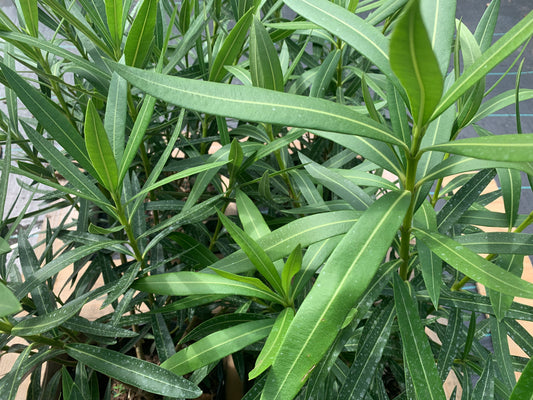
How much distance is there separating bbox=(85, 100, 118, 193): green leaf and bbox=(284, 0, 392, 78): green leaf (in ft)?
0.78

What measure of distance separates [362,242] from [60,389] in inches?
26.1

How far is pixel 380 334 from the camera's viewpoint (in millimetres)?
541

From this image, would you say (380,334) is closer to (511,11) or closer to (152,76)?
(152,76)

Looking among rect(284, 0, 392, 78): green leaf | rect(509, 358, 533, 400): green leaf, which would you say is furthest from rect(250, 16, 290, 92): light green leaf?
rect(509, 358, 533, 400): green leaf

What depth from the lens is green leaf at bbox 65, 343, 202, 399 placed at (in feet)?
1.66

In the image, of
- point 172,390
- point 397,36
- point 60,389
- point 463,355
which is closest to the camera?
point 397,36

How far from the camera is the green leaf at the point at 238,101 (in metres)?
0.35

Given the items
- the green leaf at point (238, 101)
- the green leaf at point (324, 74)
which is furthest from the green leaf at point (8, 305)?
the green leaf at point (324, 74)

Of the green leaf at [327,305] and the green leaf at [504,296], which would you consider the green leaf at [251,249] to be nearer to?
the green leaf at [327,305]

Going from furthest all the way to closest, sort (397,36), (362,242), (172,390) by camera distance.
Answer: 1. (172,390)
2. (362,242)
3. (397,36)

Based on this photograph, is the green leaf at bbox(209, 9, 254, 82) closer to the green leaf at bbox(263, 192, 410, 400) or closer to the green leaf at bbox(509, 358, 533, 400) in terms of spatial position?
the green leaf at bbox(263, 192, 410, 400)

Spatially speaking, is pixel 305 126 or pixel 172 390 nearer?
pixel 305 126

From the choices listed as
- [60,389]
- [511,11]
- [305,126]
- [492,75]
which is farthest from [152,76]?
[511,11]

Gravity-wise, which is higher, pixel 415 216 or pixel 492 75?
pixel 415 216
